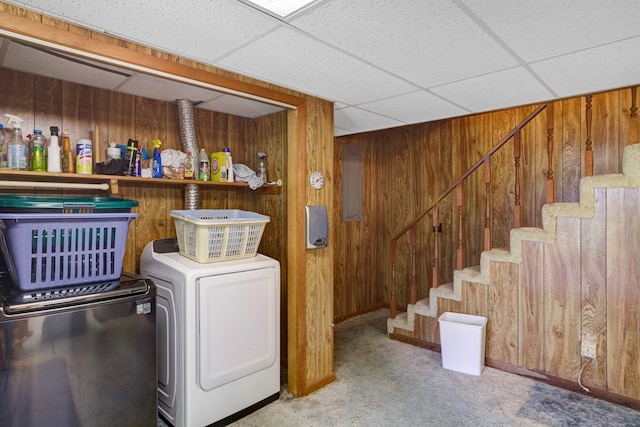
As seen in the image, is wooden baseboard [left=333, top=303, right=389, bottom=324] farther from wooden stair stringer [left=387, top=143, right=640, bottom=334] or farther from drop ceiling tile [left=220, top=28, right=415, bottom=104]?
drop ceiling tile [left=220, top=28, right=415, bottom=104]

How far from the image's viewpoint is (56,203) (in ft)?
5.89

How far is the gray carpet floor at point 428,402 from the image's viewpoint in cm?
246

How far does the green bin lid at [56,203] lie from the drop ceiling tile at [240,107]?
111 centimetres

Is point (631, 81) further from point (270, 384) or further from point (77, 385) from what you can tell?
point (77, 385)

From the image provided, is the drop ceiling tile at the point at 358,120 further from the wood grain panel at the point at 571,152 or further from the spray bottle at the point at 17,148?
the spray bottle at the point at 17,148

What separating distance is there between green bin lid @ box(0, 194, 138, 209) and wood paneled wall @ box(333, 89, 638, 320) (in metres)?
2.85

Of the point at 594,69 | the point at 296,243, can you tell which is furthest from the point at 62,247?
the point at 594,69

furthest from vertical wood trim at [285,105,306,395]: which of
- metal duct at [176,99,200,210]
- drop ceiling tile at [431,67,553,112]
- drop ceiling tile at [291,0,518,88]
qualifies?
drop ceiling tile at [431,67,553,112]

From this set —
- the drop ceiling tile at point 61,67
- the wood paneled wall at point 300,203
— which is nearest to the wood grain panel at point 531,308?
the wood paneled wall at point 300,203

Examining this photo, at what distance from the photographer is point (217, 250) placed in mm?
2391

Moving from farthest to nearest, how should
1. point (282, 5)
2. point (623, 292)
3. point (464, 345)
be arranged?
1. point (464, 345)
2. point (623, 292)
3. point (282, 5)

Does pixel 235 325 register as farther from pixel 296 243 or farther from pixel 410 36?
pixel 410 36

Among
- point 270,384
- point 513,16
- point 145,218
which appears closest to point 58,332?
point 145,218

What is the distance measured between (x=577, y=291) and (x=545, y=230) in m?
0.51
